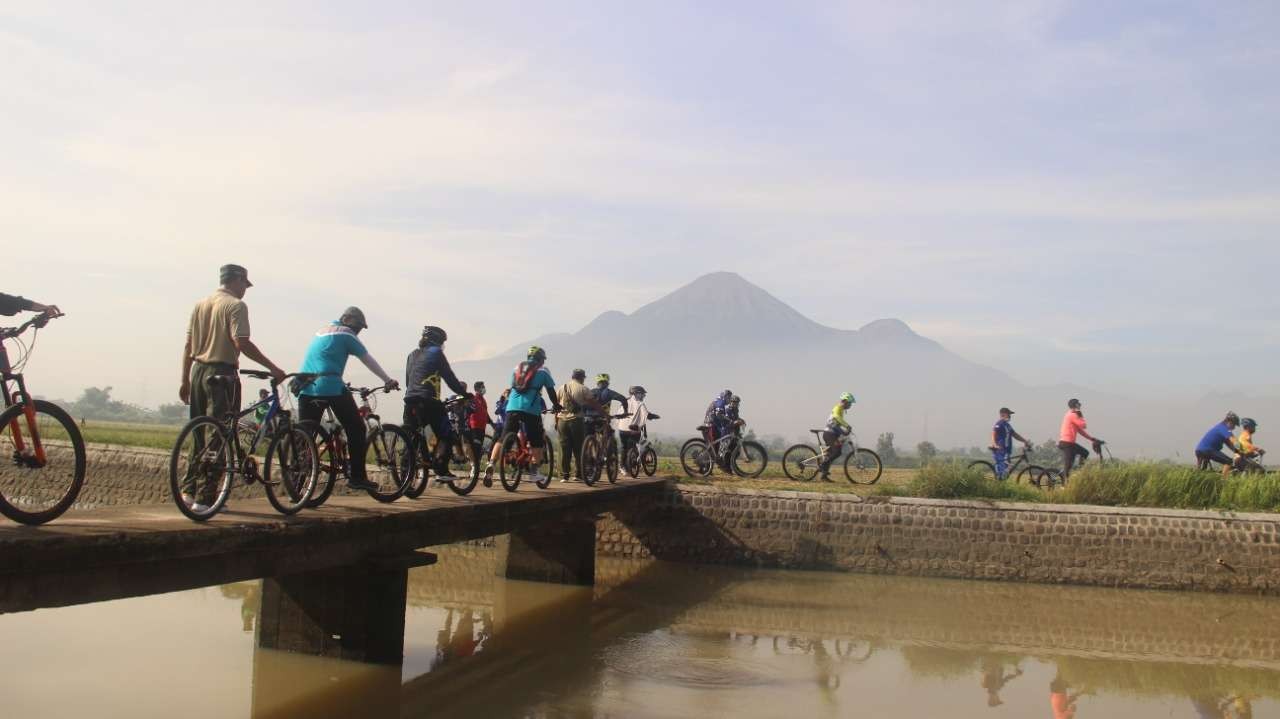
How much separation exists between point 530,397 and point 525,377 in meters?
0.23

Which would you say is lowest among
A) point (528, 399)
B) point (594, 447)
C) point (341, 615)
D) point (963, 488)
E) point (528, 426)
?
point (341, 615)

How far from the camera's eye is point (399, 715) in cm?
865

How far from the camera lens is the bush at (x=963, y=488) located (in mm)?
18453

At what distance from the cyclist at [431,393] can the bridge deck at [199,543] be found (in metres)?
0.48

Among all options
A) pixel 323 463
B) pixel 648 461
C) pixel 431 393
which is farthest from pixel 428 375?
pixel 648 461

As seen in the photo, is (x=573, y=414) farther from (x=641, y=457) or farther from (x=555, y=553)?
(x=641, y=457)

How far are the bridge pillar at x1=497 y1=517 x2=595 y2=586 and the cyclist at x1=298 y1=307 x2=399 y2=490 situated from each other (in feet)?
21.3

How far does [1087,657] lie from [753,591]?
15.3ft

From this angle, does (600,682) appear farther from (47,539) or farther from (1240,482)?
(1240,482)

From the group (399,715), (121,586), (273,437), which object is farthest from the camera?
(399,715)

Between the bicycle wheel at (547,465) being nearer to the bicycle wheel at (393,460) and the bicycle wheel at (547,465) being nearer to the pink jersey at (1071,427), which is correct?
the bicycle wheel at (393,460)

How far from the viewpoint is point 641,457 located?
19.5 meters

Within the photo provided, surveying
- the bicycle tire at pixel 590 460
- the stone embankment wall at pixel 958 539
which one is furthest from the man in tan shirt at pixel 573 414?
the stone embankment wall at pixel 958 539

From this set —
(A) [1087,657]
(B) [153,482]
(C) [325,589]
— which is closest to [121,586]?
(C) [325,589]
